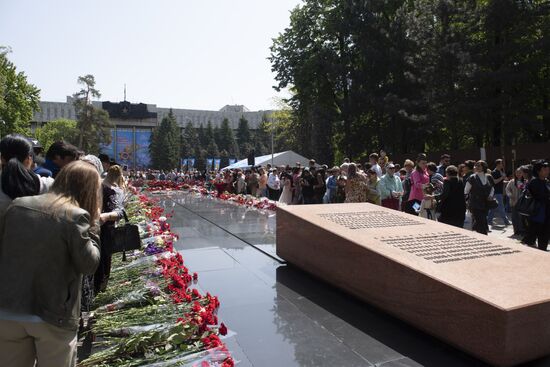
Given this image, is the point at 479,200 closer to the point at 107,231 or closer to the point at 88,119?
the point at 107,231

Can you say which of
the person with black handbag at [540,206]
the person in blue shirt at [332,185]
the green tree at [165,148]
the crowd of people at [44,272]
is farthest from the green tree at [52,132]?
the crowd of people at [44,272]

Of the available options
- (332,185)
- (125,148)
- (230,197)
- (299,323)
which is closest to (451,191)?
(299,323)

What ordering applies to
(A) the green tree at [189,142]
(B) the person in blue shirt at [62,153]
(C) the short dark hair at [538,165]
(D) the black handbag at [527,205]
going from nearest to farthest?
(B) the person in blue shirt at [62,153] → (C) the short dark hair at [538,165] → (D) the black handbag at [527,205] → (A) the green tree at [189,142]

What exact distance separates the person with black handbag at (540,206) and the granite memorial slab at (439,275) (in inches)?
101

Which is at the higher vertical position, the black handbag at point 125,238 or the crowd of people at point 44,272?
the crowd of people at point 44,272

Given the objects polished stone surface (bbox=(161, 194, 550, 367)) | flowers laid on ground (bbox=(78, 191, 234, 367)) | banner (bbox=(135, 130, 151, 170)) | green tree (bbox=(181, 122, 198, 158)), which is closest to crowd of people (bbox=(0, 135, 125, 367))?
flowers laid on ground (bbox=(78, 191, 234, 367))

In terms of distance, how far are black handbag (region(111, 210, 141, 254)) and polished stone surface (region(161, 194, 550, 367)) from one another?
1.03 meters

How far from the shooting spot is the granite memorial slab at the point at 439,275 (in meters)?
2.94

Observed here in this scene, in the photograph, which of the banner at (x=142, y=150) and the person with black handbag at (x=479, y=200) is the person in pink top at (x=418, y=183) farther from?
the banner at (x=142, y=150)

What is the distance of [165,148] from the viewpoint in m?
77.4

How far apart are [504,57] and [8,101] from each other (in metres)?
32.5

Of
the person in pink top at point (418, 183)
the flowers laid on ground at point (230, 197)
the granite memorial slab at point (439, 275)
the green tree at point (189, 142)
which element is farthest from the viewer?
the green tree at point (189, 142)

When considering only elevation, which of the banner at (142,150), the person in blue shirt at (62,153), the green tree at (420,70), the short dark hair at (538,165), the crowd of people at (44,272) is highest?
the green tree at (420,70)

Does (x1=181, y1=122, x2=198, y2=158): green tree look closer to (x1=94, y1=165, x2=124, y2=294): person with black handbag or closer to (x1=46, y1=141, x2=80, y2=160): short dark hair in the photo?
(x1=94, y1=165, x2=124, y2=294): person with black handbag
